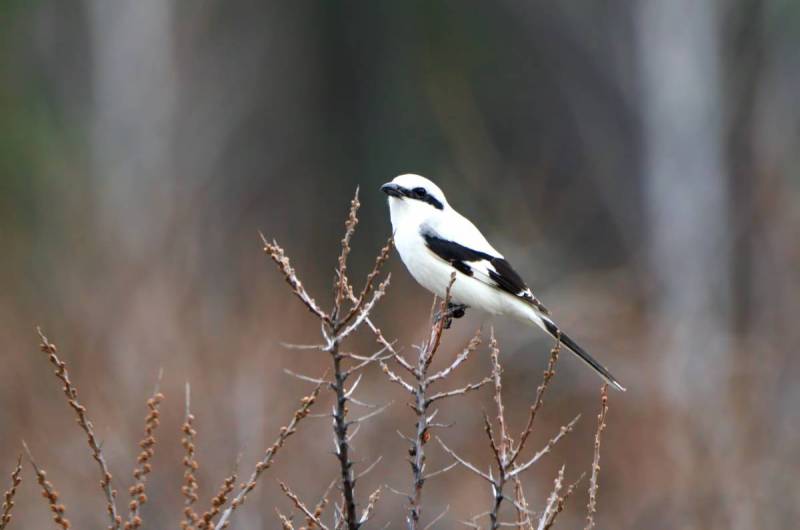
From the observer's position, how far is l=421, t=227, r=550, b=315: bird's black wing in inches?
236

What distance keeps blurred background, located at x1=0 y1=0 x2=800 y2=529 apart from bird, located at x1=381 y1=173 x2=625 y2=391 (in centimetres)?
305

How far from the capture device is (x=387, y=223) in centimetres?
2270

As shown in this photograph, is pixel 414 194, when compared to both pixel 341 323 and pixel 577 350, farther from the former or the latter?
pixel 341 323

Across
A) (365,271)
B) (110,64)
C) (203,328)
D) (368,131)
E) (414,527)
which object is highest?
(368,131)

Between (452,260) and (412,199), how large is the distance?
403mm

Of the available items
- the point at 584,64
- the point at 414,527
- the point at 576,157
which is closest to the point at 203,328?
the point at 414,527

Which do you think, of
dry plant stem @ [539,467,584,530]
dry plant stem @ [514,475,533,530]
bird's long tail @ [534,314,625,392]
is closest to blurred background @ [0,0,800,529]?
bird's long tail @ [534,314,625,392]

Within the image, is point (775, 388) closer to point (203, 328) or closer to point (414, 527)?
point (203, 328)

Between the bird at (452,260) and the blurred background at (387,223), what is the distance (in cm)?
305

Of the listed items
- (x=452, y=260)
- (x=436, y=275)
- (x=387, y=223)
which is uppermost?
(x=387, y=223)

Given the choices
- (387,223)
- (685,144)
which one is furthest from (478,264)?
(387,223)

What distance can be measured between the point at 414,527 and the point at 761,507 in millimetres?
5792

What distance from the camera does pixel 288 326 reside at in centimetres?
1221

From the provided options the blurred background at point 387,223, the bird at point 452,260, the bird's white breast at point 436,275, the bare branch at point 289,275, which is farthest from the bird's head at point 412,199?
the blurred background at point 387,223
